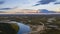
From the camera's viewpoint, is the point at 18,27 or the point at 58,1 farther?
the point at 58,1

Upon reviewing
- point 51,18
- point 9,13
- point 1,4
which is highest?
point 1,4

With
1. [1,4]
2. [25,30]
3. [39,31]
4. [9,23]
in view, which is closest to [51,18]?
[39,31]

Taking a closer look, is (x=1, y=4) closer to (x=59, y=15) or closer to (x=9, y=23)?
(x=9, y=23)

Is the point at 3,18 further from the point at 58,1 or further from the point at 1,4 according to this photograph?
the point at 58,1

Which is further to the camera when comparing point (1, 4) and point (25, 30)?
point (1, 4)

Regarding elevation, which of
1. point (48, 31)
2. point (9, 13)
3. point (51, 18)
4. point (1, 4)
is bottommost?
point (48, 31)

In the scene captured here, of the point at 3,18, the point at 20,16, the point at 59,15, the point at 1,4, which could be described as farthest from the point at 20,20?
the point at 59,15

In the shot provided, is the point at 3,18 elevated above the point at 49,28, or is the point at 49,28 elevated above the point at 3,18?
the point at 3,18

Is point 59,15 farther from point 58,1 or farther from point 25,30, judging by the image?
point 25,30

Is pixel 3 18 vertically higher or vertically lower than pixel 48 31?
higher
